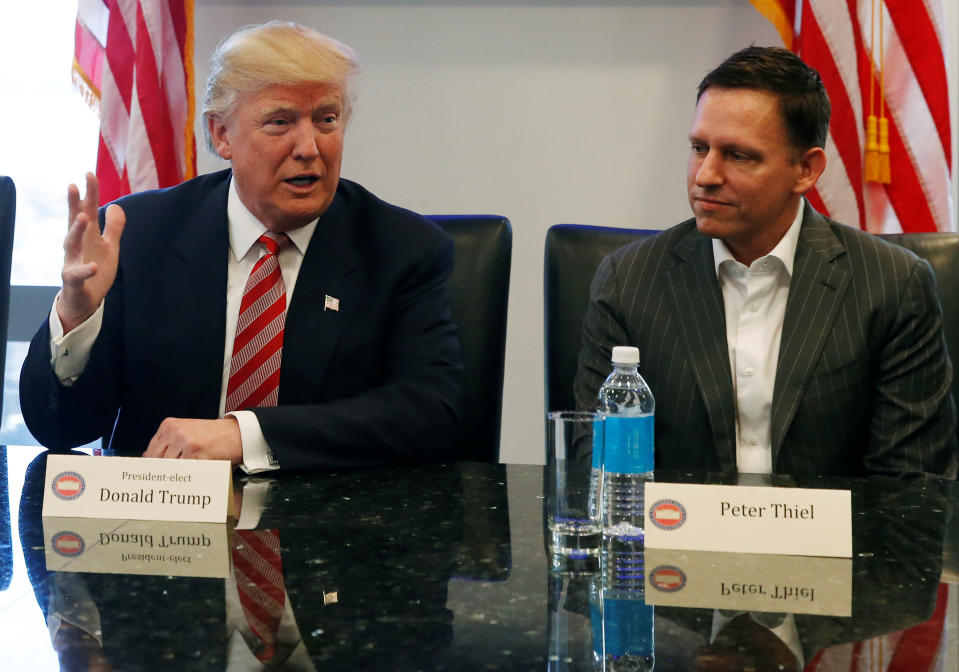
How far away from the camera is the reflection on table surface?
882 millimetres

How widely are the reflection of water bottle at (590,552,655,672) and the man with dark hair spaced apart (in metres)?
0.91

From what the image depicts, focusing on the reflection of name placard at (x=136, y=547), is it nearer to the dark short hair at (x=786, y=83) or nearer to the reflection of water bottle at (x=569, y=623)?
the reflection of water bottle at (x=569, y=623)

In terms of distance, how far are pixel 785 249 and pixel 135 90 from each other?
1973mm

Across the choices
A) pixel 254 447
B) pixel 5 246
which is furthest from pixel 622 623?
pixel 5 246

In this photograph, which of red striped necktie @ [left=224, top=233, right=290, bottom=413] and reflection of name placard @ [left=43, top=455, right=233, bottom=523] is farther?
red striped necktie @ [left=224, top=233, right=290, bottom=413]

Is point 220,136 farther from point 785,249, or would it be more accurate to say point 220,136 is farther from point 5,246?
point 785,249

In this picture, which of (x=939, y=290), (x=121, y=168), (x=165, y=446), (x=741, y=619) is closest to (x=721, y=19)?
(x=939, y=290)

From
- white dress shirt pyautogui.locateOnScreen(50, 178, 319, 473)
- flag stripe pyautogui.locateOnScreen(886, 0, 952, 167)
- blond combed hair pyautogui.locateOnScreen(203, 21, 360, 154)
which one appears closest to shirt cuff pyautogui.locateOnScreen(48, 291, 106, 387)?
white dress shirt pyautogui.locateOnScreen(50, 178, 319, 473)

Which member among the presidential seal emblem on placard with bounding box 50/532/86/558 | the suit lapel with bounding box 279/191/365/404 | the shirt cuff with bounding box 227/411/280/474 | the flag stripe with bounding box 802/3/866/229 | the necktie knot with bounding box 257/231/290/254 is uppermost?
the flag stripe with bounding box 802/3/866/229

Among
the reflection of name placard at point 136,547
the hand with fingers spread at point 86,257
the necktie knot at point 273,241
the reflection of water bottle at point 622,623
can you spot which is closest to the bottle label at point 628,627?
the reflection of water bottle at point 622,623

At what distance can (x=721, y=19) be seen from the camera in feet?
10.5

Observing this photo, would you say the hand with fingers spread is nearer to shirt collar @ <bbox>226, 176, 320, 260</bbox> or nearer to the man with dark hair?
shirt collar @ <bbox>226, 176, 320, 260</bbox>

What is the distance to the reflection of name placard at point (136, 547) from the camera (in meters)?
1.12

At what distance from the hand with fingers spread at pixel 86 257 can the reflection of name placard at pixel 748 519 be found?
104cm
